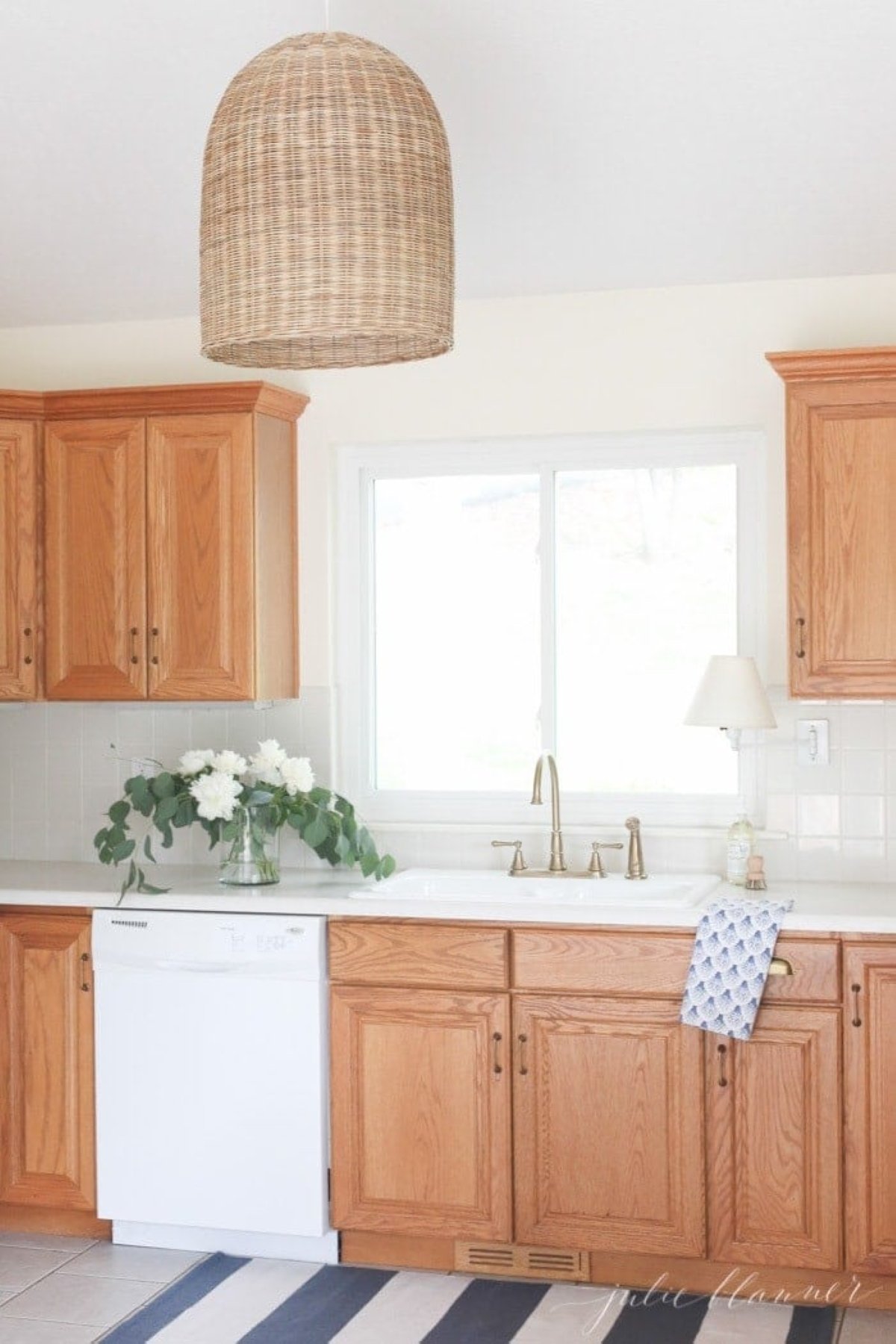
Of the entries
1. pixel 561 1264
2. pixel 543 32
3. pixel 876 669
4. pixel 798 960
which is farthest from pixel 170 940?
pixel 543 32

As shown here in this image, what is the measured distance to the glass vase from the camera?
4.16m

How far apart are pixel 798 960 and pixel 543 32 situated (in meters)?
2.01

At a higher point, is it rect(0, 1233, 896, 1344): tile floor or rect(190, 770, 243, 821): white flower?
rect(190, 770, 243, 821): white flower

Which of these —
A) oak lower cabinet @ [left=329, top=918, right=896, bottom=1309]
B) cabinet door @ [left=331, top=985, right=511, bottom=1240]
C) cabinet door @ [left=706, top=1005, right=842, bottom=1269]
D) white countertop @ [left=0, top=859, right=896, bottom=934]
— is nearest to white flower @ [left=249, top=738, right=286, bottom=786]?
white countertop @ [left=0, top=859, right=896, bottom=934]

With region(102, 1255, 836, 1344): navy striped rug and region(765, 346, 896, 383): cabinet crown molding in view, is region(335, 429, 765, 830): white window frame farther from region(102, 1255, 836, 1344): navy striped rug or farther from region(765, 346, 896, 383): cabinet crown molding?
region(102, 1255, 836, 1344): navy striped rug

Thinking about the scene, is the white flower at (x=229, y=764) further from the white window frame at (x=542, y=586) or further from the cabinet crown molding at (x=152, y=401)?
the cabinet crown molding at (x=152, y=401)

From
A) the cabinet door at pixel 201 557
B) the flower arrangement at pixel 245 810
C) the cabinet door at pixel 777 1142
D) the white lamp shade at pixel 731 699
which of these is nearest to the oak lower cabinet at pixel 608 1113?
the cabinet door at pixel 777 1142

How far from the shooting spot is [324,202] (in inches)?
87.4

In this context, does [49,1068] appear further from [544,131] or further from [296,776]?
[544,131]

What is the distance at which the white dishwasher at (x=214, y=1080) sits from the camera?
3.88 m

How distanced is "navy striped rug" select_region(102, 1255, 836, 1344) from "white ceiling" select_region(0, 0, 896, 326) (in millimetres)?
2480

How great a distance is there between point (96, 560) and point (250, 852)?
0.90 meters

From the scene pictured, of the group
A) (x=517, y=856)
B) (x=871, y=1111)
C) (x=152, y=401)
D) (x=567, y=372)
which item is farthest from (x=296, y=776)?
(x=871, y=1111)

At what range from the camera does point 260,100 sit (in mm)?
2254
